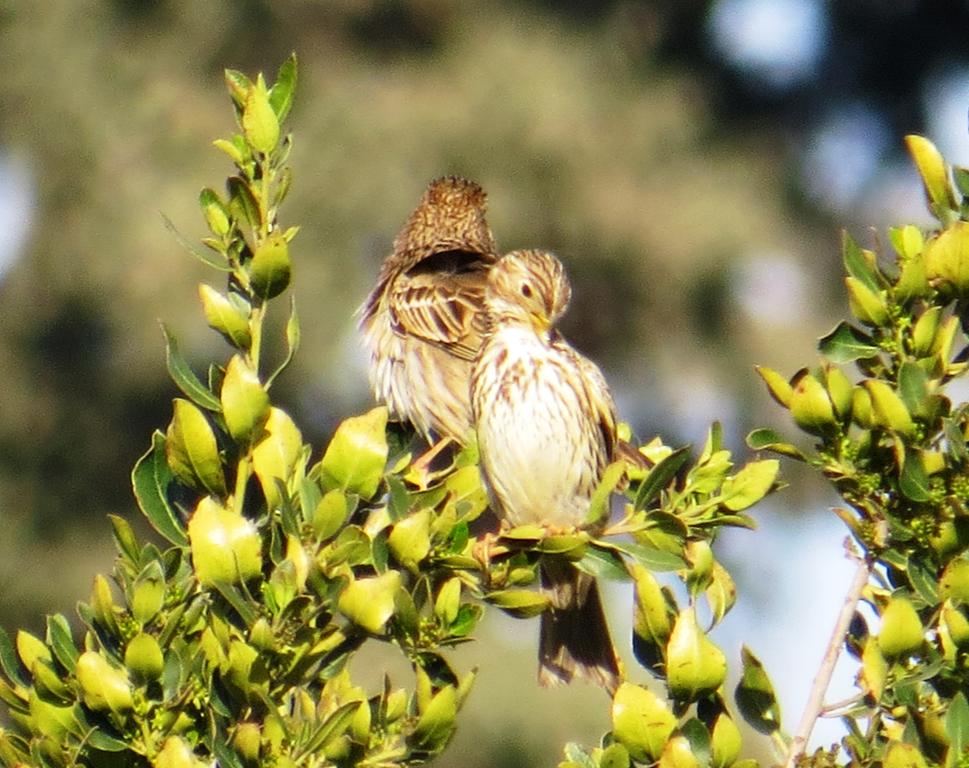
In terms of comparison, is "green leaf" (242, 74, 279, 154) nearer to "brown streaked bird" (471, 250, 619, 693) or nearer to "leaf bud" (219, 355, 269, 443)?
"leaf bud" (219, 355, 269, 443)

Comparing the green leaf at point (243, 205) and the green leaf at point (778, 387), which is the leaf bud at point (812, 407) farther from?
the green leaf at point (243, 205)

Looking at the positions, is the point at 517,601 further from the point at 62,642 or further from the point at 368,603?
the point at 62,642

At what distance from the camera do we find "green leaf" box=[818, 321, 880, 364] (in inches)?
96.2

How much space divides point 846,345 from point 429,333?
321 centimetres

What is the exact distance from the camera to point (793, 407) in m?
2.41

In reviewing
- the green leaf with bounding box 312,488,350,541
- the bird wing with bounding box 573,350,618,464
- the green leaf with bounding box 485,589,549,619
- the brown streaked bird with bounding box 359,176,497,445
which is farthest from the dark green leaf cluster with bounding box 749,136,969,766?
the brown streaked bird with bounding box 359,176,497,445

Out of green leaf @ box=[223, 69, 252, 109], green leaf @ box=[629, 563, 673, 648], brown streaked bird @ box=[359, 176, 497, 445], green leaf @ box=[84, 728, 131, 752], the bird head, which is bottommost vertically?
green leaf @ box=[84, 728, 131, 752]

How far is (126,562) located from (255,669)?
0.25 metres

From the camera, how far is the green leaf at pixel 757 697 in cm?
225

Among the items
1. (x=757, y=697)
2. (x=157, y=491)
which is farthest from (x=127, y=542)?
(x=757, y=697)

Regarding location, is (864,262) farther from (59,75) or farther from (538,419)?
(59,75)

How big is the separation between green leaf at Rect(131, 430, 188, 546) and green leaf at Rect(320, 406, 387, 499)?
0.19 m

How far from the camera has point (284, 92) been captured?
2.39 m

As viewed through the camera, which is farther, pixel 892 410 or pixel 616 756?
pixel 892 410
